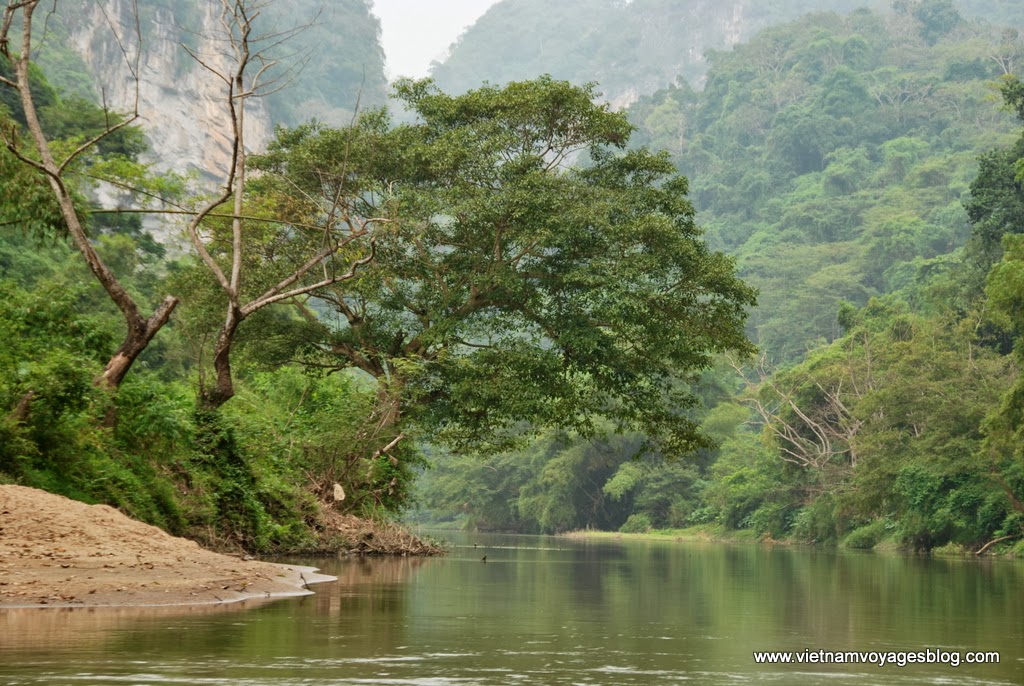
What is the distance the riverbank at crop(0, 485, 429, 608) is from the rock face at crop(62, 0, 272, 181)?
84447mm

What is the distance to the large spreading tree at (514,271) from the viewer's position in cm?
2495

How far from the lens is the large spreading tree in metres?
25.0

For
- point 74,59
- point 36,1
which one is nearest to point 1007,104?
point 36,1

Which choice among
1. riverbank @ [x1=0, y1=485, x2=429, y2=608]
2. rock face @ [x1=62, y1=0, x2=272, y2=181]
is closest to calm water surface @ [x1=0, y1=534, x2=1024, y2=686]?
riverbank @ [x1=0, y1=485, x2=429, y2=608]

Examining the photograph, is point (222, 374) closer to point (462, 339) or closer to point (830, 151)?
point (462, 339)

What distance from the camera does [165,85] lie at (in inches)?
3900

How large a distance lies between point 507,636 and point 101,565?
12.4 feet

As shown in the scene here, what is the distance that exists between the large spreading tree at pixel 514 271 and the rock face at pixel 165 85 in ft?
228

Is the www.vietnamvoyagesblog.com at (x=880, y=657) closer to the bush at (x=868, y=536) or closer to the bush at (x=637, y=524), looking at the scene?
the bush at (x=868, y=536)

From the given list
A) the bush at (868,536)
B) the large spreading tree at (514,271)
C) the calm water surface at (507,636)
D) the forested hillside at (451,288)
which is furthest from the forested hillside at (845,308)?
the calm water surface at (507,636)

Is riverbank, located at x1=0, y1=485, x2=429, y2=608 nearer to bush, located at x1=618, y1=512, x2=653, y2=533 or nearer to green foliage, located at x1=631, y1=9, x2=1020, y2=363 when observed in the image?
bush, located at x1=618, y1=512, x2=653, y2=533

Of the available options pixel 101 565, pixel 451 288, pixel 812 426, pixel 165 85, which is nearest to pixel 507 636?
pixel 101 565

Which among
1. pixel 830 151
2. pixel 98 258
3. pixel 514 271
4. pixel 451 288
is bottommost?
pixel 98 258

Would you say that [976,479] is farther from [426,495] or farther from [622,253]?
[426,495]
